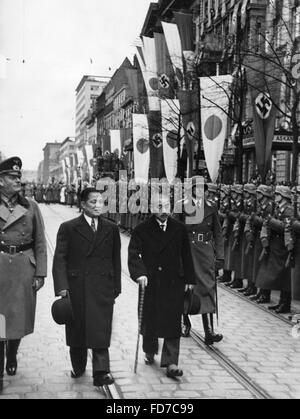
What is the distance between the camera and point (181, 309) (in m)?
6.30

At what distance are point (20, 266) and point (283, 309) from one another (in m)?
5.09

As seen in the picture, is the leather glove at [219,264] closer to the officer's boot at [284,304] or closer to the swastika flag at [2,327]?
the officer's boot at [284,304]

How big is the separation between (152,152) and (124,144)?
24.4 feet

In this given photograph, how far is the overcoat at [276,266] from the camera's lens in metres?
9.66

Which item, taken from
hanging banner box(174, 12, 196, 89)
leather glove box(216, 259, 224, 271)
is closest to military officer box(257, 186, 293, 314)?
leather glove box(216, 259, 224, 271)

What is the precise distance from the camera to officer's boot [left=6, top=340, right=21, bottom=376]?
6044 millimetres

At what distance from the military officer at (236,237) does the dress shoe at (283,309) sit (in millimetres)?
1889

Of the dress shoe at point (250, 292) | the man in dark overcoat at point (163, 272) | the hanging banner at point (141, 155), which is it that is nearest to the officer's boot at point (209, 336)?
the man in dark overcoat at point (163, 272)

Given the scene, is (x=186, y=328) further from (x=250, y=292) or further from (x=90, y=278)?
(x=250, y=292)

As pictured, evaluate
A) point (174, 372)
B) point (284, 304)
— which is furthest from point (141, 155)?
point (174, 372)

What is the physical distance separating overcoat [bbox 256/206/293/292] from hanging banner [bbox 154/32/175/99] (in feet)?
53.3

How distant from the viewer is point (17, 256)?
577cm
